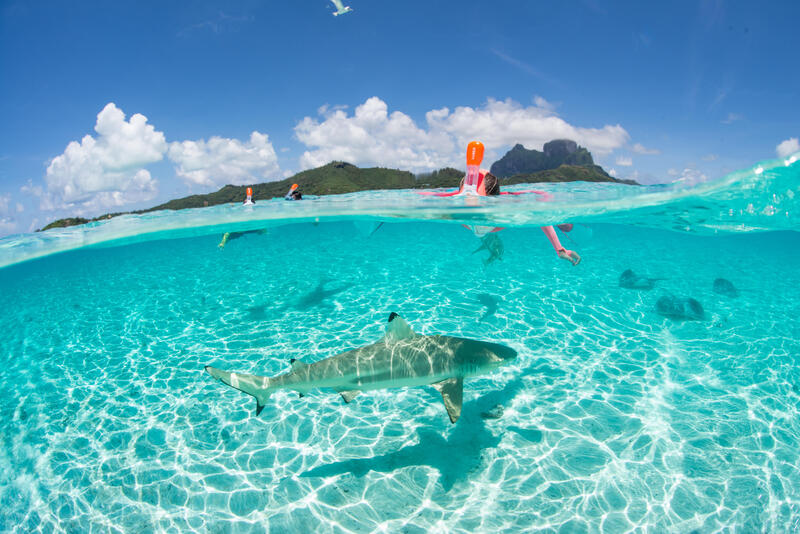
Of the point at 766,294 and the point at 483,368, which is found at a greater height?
the point at 483,368

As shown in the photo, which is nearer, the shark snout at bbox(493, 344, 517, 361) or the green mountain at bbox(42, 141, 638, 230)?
the shark snout at bbox(493, 344, 517, 361)

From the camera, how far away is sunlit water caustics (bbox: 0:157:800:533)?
4.88 m

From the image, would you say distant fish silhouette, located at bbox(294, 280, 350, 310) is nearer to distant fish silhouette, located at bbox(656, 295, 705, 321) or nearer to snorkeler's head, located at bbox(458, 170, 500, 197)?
snorkeler's head, located at bbox(458, 170, 500, 197)

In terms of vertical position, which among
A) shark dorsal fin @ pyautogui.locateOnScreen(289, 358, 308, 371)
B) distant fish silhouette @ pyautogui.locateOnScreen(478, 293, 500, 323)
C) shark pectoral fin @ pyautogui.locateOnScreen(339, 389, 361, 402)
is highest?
shark dorsal fin @ pyautogui.locateOnScreen(289, 358, 308, 371)

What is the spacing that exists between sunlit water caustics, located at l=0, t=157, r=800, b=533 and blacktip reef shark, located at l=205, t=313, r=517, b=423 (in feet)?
5.57

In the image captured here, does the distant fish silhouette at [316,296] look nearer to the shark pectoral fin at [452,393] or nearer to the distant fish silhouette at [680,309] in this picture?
the shark pectoral fin at [452,393]

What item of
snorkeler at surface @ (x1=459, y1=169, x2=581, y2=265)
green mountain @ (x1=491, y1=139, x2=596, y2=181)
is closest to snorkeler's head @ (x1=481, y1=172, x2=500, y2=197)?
snorkeler at surface @ (x1=459, y1=169, x2=581, y2=265)

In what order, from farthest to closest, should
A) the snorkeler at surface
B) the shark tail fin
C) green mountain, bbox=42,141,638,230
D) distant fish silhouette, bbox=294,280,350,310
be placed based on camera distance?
green mountain, bbox=42,141,638,230, distant fish silhouette, bbox=294,280,350,310, the snorkeler at surface, the shark tail fin

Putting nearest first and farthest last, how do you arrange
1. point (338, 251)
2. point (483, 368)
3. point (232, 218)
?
point (483, 368) → point (232, 218) → point (338, 251)

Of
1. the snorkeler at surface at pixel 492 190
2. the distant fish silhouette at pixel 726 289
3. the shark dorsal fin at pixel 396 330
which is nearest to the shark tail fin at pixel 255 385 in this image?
the shark dorsal fin at pixel 396 330

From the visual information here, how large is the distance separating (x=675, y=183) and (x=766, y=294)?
783 cm

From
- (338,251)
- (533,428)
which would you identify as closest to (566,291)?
(533,428)

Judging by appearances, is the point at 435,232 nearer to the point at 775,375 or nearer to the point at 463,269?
the point at 463,269

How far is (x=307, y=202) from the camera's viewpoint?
1678cm
